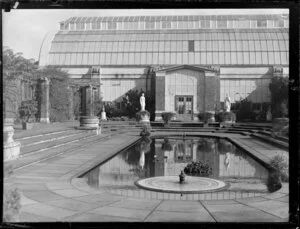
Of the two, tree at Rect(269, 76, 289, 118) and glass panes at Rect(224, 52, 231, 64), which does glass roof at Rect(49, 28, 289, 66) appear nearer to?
glass panes at Rect(224, 52, 231, 64)

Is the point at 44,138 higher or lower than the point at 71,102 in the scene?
lower

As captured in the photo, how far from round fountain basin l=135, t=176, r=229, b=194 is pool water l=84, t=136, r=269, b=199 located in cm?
28

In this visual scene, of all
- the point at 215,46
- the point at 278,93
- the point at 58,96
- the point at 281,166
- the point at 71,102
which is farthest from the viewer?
the point at 215,46

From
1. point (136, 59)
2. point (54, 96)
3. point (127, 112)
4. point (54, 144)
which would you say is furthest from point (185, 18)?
point (54, 144)

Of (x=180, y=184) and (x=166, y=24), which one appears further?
(x=166, y=24)

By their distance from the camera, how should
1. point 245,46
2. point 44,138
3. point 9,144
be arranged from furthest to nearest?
point 245,46
point 44,138
point 9,144

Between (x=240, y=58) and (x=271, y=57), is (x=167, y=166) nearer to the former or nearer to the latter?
(x=240, y=58)

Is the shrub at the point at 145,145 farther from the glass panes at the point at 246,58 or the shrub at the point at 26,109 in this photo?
the glass panes at the point at 246,58

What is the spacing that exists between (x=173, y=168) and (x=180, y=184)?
10.1 feet

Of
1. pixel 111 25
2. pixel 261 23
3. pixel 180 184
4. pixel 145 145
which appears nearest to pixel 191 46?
pixel 261 23

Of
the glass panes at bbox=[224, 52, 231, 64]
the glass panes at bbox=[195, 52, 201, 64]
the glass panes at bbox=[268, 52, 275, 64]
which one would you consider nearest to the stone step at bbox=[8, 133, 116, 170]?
the glass panes at bbox=[195, 52, 201, 64]

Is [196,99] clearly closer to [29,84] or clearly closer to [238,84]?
[238,84]

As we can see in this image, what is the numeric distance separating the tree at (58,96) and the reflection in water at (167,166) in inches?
622

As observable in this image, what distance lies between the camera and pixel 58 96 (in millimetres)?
32750
